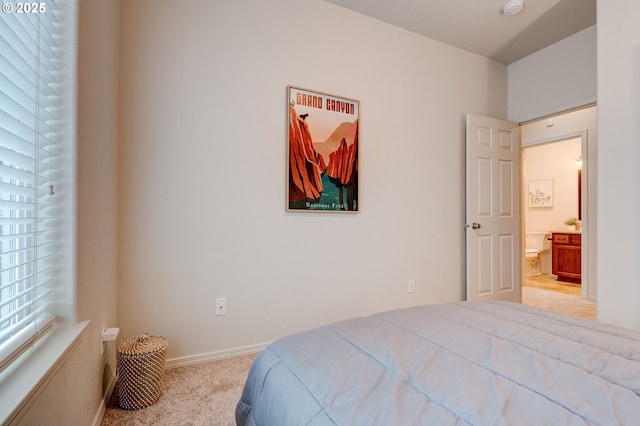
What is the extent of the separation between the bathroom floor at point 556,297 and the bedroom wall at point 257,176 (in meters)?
1.66

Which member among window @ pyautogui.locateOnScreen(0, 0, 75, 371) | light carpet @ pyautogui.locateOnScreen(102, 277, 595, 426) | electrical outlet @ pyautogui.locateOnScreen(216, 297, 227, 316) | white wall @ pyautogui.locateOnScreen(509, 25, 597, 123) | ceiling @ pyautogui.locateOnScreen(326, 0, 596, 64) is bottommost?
light carpet @ pyautogui.locateOnScreen(102, 277, 595, 426)

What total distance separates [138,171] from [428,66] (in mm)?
2738

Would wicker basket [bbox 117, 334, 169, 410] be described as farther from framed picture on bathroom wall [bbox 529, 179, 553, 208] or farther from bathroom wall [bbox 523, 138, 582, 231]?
framed picture on bathroom wall [bbox 529, 179, 553, 208]

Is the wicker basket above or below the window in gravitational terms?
below

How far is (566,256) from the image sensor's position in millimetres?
5312

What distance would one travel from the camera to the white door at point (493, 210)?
3.21 meters

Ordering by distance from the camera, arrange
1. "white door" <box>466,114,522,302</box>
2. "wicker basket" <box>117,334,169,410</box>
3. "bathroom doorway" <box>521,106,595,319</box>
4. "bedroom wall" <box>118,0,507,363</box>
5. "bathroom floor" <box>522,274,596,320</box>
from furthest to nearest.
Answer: "bathroom doorway" <box>521,106,595,319</box> → "bathroom floor" <box>522,274,596,320</box> → "white door" <box>466,114,522,302</box> → "bedroom wall" <box>118,0,507,363</box> → "wicker basket" <box>117,334,169,410</box>

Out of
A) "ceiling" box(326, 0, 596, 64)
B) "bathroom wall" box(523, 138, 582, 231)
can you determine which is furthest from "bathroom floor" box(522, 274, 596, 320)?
"ceiling" box(326, 0, 596, 64)

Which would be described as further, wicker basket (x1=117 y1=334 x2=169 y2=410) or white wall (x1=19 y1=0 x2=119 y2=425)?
wicker basket (x1=117 y1=334 x2=169 y2=410)

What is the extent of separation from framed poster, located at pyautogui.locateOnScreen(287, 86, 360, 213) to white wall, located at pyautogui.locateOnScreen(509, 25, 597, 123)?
2077 mm

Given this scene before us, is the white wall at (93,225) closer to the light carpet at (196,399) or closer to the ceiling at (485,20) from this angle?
the light carpet at (196,399)

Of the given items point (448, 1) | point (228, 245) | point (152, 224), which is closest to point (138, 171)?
point (152, 224)

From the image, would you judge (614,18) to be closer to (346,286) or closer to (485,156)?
(485,156)

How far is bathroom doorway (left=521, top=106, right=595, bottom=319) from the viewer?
4539 millimetres
